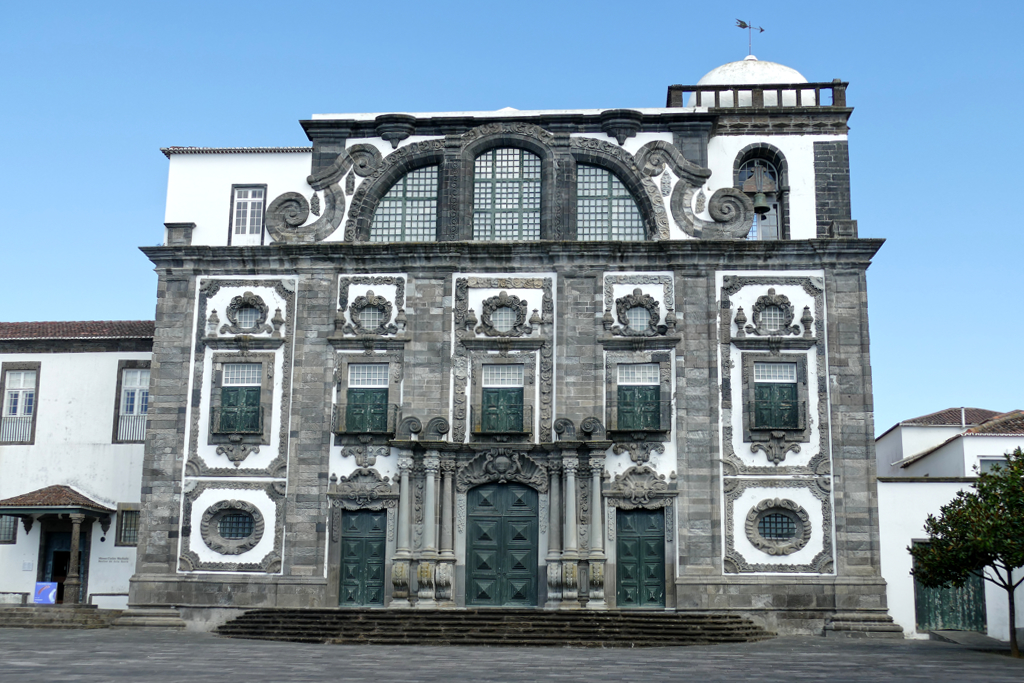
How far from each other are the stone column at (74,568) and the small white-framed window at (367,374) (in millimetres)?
→ 8481

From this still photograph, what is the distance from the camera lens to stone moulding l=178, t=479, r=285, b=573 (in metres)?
30.1

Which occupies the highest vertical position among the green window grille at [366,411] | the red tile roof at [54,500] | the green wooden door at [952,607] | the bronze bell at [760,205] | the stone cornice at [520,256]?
the bronze bell at [760,205]

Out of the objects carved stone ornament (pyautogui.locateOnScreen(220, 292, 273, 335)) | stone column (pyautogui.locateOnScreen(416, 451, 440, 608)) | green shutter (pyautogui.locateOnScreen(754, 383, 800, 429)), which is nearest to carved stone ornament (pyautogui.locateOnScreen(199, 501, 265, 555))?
stone column (pyautogui.locateOnScreen(416, 451, 440, 608))

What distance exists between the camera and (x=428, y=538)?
96.1 feet

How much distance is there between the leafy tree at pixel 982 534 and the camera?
78.3ft

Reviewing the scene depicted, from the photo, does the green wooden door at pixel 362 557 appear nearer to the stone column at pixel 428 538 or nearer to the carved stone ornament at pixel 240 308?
the stone column at pixel 428 538

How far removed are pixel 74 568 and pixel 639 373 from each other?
1618cm

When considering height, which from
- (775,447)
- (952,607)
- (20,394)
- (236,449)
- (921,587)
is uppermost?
(20,394)

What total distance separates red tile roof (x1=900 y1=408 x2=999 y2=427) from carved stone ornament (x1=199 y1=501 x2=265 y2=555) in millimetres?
22814

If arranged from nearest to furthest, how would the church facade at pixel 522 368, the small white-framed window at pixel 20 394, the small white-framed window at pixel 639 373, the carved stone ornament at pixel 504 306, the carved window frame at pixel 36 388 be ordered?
Result: the church facade at pixel 522 368 → the small white-framed window at pixel 639 373 → the carved stone ornament at pixel 504 306 → the carved window frame at pixel 36 388 → the small white-framed window at pixel 20 394

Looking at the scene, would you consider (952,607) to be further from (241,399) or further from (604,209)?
(241,399)

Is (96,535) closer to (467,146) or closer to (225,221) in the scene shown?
(225,221)

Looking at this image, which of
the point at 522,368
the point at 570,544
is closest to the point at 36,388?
the point at 522,368

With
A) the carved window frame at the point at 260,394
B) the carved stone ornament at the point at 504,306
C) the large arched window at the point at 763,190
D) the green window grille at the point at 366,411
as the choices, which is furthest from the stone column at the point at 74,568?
the large arched window at the point at 763,190
